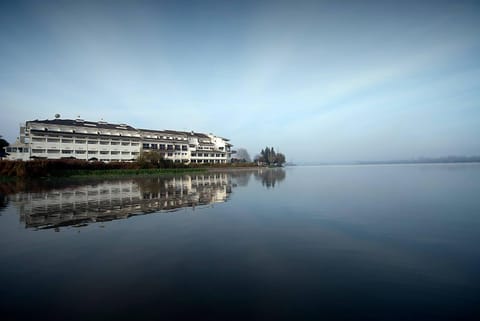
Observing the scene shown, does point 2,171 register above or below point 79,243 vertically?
above

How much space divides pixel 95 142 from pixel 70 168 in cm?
1591

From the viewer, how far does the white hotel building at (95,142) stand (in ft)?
137

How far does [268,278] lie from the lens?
4.21m

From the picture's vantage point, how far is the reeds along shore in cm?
2769

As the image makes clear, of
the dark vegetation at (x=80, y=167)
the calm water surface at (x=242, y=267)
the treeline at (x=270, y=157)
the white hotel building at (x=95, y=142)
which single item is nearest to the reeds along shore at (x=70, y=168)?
the dark vegetation at (x=80, y=167)

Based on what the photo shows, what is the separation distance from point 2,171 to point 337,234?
1477 inches

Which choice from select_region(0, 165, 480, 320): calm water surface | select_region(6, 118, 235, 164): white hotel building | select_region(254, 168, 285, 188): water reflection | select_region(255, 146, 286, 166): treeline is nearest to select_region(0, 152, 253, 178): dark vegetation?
select_region(6, 118, 235, 164): white hotel building

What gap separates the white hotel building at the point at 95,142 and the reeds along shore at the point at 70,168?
8.45 metres

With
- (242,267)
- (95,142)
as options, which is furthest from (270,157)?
(242,267)

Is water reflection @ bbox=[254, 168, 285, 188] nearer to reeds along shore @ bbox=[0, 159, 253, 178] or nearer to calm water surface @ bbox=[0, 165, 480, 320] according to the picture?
calm water surface @ bbox=[0, 165, 480, 320]

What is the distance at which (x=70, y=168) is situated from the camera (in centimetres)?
3344

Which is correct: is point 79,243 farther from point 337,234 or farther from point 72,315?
point 337,234

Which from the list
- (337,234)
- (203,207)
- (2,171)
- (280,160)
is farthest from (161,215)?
(280,160)

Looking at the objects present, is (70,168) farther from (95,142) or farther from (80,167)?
(95,142)
